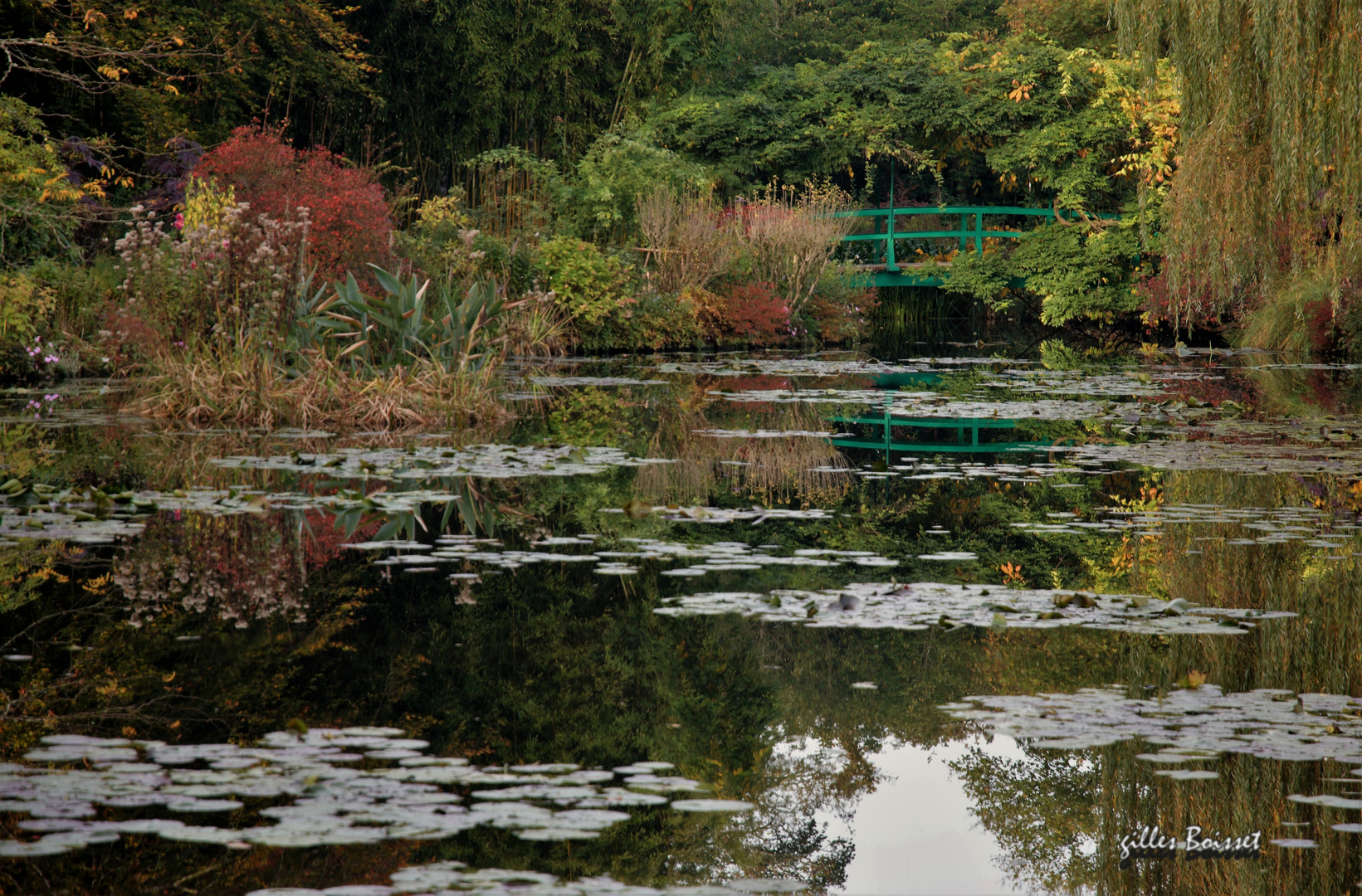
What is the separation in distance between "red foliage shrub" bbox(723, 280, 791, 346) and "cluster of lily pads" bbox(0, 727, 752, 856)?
17.6 m

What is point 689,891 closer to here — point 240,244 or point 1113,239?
point 240,244

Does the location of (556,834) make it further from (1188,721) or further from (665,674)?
(1188,721)

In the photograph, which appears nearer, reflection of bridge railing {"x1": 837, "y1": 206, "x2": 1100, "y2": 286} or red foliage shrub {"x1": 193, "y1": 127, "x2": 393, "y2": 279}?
red foliage shrub {"x1": 193, "y1": 127, "x2": 393, "y2": 279}

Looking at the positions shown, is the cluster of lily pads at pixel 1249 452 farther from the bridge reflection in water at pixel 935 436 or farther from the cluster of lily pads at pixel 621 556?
the cluster of lily pads at pixel 621 556

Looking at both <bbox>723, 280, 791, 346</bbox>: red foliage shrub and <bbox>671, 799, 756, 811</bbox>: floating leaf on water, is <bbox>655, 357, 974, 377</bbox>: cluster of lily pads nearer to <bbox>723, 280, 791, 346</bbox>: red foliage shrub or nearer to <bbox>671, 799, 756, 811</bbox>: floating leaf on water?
<bbox>723, 280, 791, 346</bbox>: red foliage shrub

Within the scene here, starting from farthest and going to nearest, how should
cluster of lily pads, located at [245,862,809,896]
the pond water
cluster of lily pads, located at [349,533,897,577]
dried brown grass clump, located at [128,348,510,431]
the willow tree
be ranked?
the willow tree, dried brown grass clump, located at [128,348,510,431], cluster of lily pads, located at [349,533,897,577], the pond water, cluster of lily pads, located at [245,862,809,896]

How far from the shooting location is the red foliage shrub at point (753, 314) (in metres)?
20.4

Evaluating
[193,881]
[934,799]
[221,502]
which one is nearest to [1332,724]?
[934,799]

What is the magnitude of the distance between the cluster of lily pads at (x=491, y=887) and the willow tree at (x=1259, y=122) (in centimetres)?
870

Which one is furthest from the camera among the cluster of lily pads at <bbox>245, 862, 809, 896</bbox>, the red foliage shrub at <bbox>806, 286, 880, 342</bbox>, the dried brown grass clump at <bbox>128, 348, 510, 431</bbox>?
the red foliage shrub at <bbox>806, 286, 880, 342</bbox>

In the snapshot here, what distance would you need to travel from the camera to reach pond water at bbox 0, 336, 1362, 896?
2.50 metres

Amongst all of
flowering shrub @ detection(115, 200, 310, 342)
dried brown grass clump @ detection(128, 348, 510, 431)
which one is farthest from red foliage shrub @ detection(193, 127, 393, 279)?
dried brown grass clump @ detection(128, 348, 510, 431)

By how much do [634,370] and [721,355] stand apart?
326 centimetres

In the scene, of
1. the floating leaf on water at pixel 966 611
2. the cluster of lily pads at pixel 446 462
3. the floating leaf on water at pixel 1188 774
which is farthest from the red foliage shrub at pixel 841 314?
the floating leaf on water at pixel 1188 774
